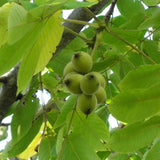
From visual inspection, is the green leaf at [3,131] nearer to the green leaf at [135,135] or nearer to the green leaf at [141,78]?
the green leaf at [135,135]

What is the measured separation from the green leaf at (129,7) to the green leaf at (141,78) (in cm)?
78

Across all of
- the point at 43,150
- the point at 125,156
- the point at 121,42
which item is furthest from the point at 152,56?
the point at 43,150

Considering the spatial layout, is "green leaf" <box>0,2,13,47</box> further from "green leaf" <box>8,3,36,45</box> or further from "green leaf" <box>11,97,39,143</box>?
"green leaf" <box>11,97,39,143</box>

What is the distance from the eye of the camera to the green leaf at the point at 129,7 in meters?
1.82

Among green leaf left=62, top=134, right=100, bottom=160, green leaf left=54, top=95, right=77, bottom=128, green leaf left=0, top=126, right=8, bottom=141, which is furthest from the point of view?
green leaf left=0, top=126, right=8, bottom=141

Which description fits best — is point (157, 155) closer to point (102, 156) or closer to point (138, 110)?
point (138, 110)

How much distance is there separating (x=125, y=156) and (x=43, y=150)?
0.60 metres

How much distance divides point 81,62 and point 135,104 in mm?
306

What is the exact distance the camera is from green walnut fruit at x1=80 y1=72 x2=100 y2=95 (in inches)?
42.8

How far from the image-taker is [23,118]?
1708 mm

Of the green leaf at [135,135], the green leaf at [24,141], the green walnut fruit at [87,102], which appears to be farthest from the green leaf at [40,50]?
the green leaf at [24,141]

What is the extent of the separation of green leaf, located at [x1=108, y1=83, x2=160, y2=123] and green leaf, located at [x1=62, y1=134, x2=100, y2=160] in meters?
0.34

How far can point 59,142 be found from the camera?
140 cm

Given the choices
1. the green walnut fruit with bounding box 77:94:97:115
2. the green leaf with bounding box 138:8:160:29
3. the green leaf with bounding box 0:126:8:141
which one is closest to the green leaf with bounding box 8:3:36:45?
the green walnut fruit with bounding box 77:94:97:115
